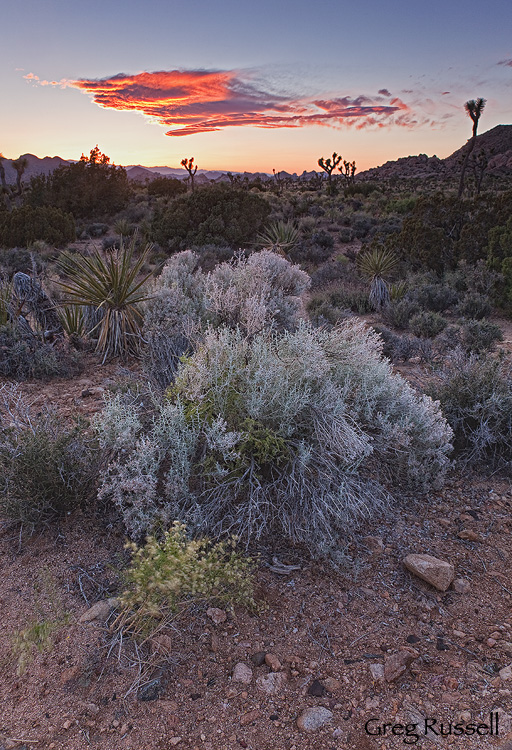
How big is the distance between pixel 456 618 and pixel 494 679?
410 millimetres

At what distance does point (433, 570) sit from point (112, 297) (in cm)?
522

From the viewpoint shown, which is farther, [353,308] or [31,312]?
[353,308]

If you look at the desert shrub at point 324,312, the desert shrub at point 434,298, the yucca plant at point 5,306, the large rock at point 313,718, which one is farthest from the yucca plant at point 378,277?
the large rock at point 313,718

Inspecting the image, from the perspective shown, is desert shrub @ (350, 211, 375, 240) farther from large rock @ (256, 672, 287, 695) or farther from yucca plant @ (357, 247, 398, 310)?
large rock @ (256, 672, 287, 695)

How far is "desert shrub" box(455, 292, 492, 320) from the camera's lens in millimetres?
9656

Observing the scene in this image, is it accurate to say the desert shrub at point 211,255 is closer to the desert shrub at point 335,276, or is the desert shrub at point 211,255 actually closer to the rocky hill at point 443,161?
the desert shrub at point 335,276

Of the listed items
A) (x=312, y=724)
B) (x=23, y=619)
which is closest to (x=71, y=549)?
(x=23, y=619)

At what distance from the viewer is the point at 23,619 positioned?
2.55 meters

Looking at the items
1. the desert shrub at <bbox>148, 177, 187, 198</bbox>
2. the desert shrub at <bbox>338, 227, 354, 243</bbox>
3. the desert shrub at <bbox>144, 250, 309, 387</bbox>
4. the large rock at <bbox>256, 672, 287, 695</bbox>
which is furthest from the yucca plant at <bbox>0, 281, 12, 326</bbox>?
the desert shrub at <bbox>148, 177, 187, 198</bbox>

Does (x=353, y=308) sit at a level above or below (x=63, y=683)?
above

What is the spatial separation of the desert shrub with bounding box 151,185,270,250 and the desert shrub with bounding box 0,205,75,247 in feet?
11.0

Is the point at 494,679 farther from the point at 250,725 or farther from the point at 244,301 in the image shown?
the point at 244,301

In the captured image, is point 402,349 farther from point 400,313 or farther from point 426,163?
point 426,163

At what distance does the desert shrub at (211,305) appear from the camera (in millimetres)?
5473
